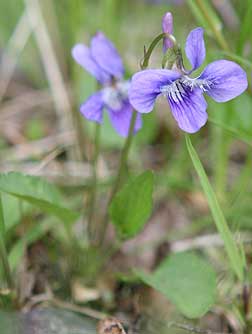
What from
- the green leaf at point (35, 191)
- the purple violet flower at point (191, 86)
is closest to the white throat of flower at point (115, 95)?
the green leaf at point (35, 191)

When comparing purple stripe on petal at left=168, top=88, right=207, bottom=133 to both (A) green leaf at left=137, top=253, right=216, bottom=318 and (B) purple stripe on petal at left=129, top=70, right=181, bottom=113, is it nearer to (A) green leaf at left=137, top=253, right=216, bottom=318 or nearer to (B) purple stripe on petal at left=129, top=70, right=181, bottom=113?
(B) purple stripe on petal at left=129, top=70, right=181, bottom=113

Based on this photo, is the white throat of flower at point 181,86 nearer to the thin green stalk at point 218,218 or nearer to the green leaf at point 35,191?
the thin green stalk at point 218,218

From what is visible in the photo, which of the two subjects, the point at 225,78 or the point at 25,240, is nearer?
the point at 225,78


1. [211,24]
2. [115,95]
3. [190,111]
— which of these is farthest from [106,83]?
[190,111]

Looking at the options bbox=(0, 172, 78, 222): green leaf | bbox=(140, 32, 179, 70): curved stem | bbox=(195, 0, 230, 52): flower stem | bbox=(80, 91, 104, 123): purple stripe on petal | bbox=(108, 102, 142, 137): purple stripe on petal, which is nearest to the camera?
bbox=(140, 32, 179, 70): curved stem

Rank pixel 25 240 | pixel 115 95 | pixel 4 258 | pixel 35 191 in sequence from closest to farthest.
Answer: pixel 4 258, pixel 35 191, pixel 25 240, pixel 115 95

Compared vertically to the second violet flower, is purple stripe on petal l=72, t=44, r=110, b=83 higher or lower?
higher

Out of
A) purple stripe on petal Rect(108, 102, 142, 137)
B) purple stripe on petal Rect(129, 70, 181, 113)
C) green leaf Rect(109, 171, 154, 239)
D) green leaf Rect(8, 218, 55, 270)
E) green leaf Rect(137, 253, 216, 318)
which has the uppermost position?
purple stripe on petal Rect(129, 70, 181, 113)

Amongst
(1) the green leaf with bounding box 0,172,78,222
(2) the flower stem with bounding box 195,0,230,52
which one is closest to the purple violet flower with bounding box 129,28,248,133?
(1) the green leaf with bounding box 0,172,78,222

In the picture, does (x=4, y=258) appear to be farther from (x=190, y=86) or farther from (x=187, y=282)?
(x=190, y=86)
